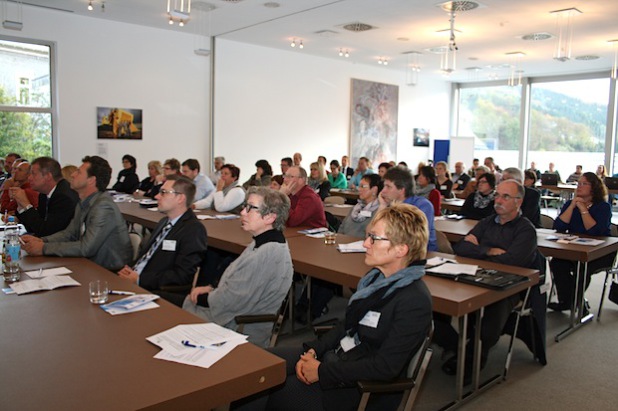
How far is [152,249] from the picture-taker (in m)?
3.69

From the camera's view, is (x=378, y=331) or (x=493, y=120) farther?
(x=493, y=120)

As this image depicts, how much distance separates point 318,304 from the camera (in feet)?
15.6

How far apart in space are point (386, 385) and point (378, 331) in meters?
0.22

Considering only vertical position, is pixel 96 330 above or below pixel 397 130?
below

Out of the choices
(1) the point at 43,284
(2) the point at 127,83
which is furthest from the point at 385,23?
(1) the point at 43,284

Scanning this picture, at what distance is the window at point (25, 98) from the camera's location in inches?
370

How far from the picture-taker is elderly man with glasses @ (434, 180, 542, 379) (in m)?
3.37

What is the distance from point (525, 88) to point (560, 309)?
13345mm

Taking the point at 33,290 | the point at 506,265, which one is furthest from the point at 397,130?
the point at 33,290

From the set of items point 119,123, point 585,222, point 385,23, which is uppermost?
point 385,23

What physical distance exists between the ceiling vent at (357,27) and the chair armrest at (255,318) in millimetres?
8536

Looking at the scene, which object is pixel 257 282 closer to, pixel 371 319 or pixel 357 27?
pixel 371 319

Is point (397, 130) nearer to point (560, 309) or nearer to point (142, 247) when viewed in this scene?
point (560, 309)

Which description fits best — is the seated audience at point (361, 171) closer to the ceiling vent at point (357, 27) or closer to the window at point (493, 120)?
the ceiling vent at point (357, 27)
